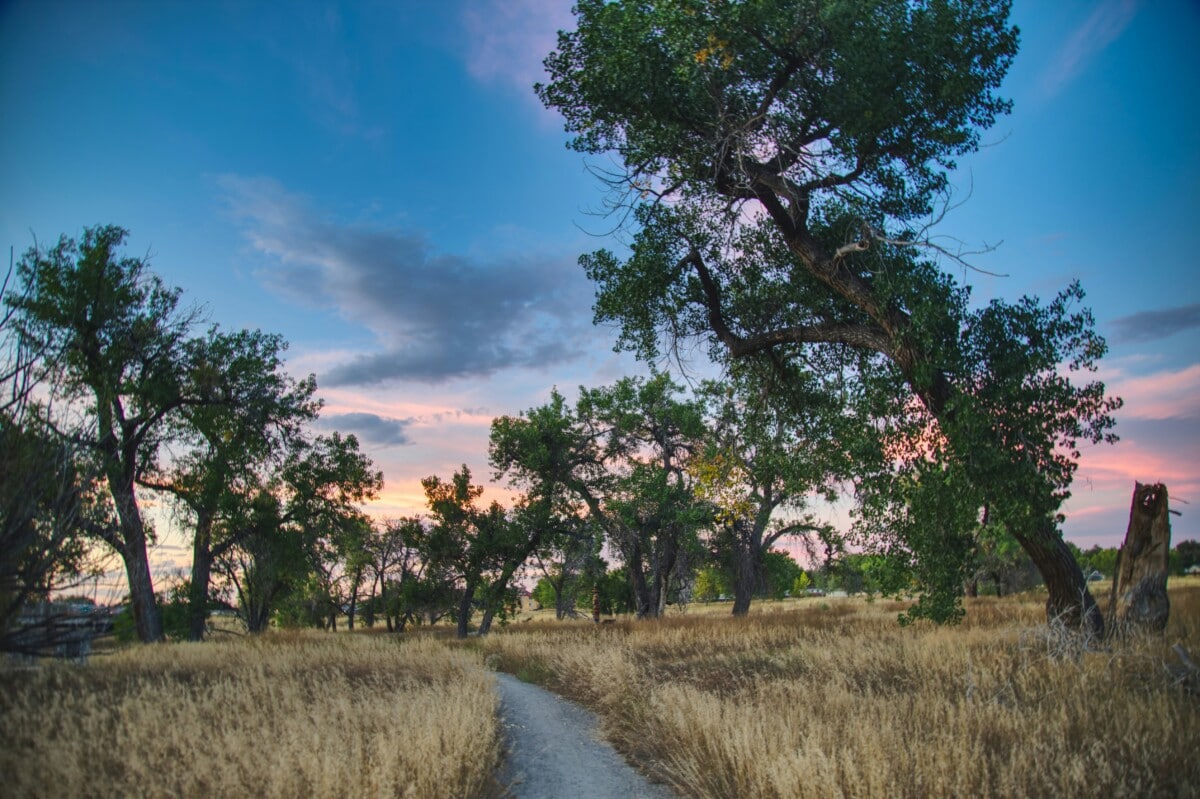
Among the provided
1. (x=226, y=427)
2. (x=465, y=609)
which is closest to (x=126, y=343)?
(x=226, y=427)

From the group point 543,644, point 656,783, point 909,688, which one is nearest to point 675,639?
point 543,644

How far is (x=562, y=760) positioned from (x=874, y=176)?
11721mm

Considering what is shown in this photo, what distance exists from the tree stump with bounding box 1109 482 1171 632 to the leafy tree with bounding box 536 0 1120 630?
88 cm

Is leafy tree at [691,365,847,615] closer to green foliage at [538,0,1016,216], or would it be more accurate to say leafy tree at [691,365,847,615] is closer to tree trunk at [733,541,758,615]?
green foliage at [538,0,1016,216]

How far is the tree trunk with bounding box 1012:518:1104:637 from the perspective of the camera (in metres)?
9.64

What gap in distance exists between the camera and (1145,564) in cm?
1024

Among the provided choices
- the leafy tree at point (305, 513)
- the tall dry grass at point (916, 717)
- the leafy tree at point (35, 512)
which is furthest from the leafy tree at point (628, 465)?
the leafy tree at point (35, 512)

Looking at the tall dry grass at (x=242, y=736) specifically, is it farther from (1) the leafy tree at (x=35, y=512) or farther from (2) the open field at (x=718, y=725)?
(1) the leafy tree at (x=35, y=512)

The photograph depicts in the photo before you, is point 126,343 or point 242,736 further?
point 126,343

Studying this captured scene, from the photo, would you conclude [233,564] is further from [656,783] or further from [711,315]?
[656,783]

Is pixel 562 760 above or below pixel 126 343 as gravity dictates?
below

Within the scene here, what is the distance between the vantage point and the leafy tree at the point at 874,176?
9375mm

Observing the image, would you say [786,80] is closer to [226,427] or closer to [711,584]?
[226,427]

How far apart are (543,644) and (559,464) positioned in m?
12.3
